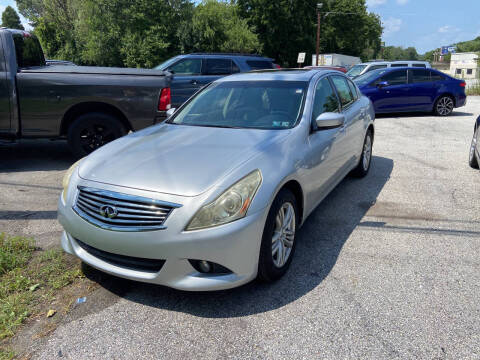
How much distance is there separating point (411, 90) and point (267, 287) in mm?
11454

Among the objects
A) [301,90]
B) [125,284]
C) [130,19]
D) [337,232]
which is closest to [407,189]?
[337,232]

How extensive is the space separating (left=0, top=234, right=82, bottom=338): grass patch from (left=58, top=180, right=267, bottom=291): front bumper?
555 mm

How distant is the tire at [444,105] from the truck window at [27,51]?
1138 cm

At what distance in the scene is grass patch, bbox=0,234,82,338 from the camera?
2828mm

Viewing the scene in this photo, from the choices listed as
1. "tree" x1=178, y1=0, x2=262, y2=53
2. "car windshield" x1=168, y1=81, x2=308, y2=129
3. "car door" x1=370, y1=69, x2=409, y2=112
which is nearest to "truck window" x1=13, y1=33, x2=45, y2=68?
"car windshield" x1=168, y1=81, x2=308, y2=129

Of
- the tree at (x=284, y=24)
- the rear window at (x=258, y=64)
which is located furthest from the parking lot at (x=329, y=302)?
the tree at (x=284, y=24)

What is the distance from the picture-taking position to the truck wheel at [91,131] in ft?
21.3

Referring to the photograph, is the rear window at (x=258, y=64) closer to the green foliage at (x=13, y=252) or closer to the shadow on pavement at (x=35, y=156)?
the shadow on pavement at (x=35, y=156)

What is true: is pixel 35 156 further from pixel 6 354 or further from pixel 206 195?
pixel 206 195

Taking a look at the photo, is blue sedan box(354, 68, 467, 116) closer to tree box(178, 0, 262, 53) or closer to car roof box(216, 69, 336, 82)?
car roof box(216, 69, 336, 82)

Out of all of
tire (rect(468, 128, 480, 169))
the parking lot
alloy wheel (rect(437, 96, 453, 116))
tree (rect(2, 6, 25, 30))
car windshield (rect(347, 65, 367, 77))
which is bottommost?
the parking lot

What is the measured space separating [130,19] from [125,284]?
32841 mm

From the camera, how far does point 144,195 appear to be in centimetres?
276

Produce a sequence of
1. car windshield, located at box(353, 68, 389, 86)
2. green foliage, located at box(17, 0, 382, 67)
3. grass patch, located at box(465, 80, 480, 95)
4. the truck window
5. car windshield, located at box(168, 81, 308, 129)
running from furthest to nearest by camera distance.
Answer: green foliage, located at box(17, 0, 382, 67) < grass patch, located at box(465, 80, 480, 95) < car windshield, located at box(353, 68, 389, 86) < the truck window < car windshield, located at box(168, 81, 308, 129)
